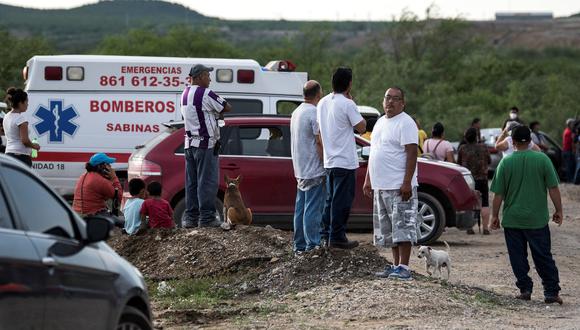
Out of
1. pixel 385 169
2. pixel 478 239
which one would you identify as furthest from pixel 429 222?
pixel 385 169

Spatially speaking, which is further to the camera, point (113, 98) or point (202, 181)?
point (113, 98)

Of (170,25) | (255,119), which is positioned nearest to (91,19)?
(170,25)

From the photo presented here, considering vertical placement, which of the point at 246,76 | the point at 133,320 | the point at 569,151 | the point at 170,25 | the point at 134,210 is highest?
the point at 170,25

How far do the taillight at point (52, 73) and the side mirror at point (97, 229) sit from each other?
41.8 ft

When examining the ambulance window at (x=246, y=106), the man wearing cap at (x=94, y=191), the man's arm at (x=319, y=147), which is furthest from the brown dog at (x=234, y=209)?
the ambulance window at (x=246, y=106)

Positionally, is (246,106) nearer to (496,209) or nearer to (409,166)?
(496,209)

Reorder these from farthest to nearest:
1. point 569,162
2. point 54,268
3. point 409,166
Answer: point 569,162
point 409,166
point 54,268

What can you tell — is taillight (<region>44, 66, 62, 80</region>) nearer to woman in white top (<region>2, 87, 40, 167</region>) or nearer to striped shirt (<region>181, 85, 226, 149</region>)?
woman in white top (<region>2, 87, 40, 167</region>)

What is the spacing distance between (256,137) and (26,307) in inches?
439

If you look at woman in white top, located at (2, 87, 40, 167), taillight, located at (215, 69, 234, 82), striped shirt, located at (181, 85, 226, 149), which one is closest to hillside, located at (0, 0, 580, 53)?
taillight, located at (215, 69, 234, 82)

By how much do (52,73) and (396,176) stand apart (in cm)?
905

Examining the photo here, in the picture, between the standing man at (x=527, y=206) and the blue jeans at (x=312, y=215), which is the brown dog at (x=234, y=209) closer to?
the blue jeans at (x=312, y=215)

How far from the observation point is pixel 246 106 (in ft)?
65.4

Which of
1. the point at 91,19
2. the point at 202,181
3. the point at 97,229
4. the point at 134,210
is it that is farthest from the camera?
the point at 91,19
